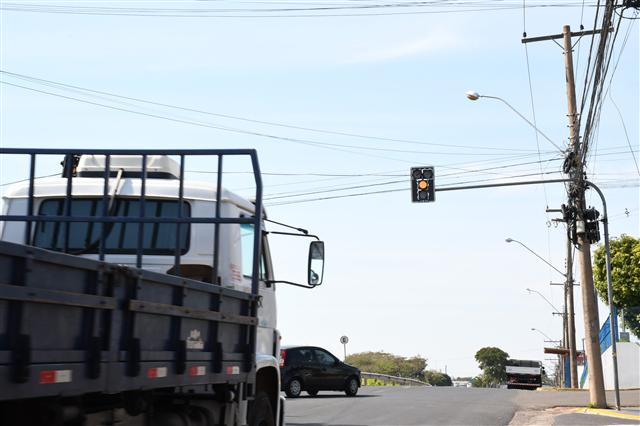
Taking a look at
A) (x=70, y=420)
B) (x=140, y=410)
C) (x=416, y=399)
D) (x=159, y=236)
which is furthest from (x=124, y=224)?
(x=416, y=399)

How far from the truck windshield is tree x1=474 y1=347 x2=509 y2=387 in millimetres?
123096

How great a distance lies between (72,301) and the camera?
427 centimetres

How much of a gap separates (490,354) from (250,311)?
12472cm

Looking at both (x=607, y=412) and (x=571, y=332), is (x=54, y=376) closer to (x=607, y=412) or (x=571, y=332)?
(x=607, y=412)

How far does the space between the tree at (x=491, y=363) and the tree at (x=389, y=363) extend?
353 inches

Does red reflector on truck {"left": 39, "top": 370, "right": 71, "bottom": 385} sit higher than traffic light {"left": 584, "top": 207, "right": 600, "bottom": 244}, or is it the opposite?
traffic light {"left": 584, "top": 207, "right": 600, "bottom": 244}

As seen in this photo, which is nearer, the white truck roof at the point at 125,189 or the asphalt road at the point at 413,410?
the white truck roof at the point at 125,189

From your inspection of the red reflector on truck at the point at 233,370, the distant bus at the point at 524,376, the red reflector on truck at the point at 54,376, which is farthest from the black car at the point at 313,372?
the distant bus at the point at 524,376

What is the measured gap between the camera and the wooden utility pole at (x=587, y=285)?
21.8 metres

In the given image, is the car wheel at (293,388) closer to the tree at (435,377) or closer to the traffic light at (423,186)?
the traffic light at (423,186)

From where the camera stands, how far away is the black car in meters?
25.6

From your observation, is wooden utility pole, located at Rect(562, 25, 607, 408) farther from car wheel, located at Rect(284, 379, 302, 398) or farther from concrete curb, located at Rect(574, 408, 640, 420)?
car wheel, located at Rect(284, 379, 302, 398)

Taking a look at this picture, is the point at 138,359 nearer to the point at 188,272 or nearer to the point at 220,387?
the point at 220,387

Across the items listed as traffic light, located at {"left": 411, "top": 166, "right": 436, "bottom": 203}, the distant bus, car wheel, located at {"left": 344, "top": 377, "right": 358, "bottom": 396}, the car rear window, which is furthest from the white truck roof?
the distant bus
